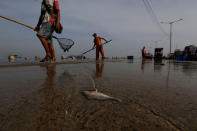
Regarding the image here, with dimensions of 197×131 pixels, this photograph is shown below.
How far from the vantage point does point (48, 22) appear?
4.38m

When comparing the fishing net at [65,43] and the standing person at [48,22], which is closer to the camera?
the standing person at [48,22]

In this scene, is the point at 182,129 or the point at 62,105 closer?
the point at 182,129

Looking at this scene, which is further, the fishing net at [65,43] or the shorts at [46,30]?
the fishing net at [65,43]

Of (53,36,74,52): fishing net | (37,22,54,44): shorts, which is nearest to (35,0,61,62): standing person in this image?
(37,22,54,44): shorts

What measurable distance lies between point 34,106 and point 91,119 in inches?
15.5

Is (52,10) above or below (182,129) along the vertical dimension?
above

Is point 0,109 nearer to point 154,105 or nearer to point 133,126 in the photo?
point 133,126

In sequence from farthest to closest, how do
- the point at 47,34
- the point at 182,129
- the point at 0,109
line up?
1. the point at 47,34
2. the point at 0,109
3. the point at 182,129

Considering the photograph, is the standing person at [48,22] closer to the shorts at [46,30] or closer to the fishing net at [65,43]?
the shorts at [46,30]

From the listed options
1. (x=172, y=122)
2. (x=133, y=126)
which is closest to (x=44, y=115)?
(x=133, y=126)

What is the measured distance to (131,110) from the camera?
0.61m

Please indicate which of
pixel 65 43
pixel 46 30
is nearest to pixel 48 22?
pixel 46 30

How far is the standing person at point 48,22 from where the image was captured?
4223 mm

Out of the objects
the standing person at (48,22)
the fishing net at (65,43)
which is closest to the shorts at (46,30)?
the standing person at (48,22)
